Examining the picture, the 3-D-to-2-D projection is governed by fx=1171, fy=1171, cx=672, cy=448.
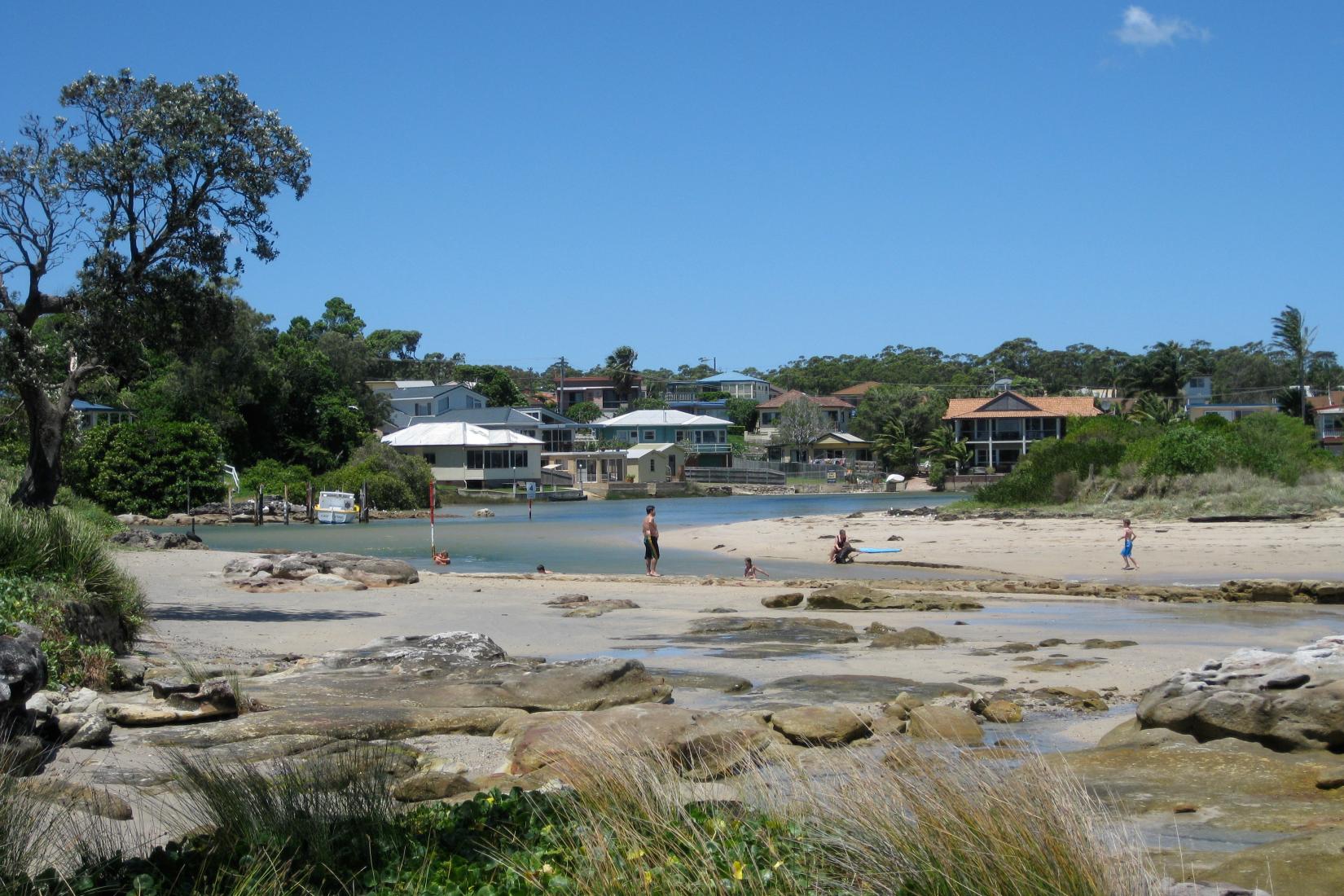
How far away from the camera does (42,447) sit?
15.2 metres

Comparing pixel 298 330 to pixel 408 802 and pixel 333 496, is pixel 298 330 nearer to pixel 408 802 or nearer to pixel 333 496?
pixel 333 496

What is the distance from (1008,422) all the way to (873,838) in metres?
95.9

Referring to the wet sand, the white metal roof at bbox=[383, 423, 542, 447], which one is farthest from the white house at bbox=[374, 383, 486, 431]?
the wet sand

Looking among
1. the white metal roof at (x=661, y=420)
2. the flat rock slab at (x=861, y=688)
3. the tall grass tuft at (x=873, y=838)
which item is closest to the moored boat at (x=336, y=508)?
the white metal roof at (x=661, y=420)

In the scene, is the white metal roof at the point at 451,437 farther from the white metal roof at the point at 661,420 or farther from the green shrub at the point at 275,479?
the white metal roof at the point at 661,420

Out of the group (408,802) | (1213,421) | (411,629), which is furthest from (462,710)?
(1213,421)

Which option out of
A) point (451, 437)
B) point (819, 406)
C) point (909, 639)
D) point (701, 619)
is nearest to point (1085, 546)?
point (701, 619)

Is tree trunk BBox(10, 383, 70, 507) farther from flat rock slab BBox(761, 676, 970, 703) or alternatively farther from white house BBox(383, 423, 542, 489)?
white house BBox(383, 423, 542, 489)

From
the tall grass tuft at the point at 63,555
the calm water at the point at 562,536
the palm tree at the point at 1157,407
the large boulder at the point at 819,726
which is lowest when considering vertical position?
the calm water at the point at 562,536

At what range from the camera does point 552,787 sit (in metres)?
6.17

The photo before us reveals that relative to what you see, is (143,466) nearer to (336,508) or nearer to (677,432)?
(336,508)

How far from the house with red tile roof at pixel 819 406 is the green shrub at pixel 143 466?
6594cm

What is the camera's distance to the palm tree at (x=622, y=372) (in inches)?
5271

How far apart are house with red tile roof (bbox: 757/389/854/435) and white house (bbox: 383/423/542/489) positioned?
38.3 metres
